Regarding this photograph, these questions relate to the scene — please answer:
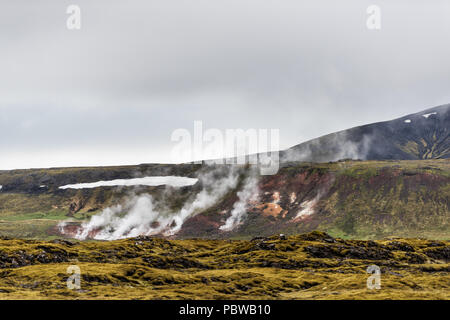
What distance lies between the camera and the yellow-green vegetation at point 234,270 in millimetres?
70938

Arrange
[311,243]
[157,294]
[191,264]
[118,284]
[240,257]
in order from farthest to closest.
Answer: [311,243]
[240,257]
[191,264]
[118,284]
[157,294]

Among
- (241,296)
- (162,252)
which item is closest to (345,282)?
(241,296)

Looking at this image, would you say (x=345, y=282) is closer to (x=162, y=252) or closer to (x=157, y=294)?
(x=157, y=294)

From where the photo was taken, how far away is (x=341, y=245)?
401ft

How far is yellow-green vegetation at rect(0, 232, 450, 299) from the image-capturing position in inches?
2793

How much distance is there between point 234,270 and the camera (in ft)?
313

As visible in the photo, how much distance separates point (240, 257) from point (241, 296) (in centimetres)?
4313

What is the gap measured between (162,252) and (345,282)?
190ft

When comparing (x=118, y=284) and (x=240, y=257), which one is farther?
(x=240, y=257)
